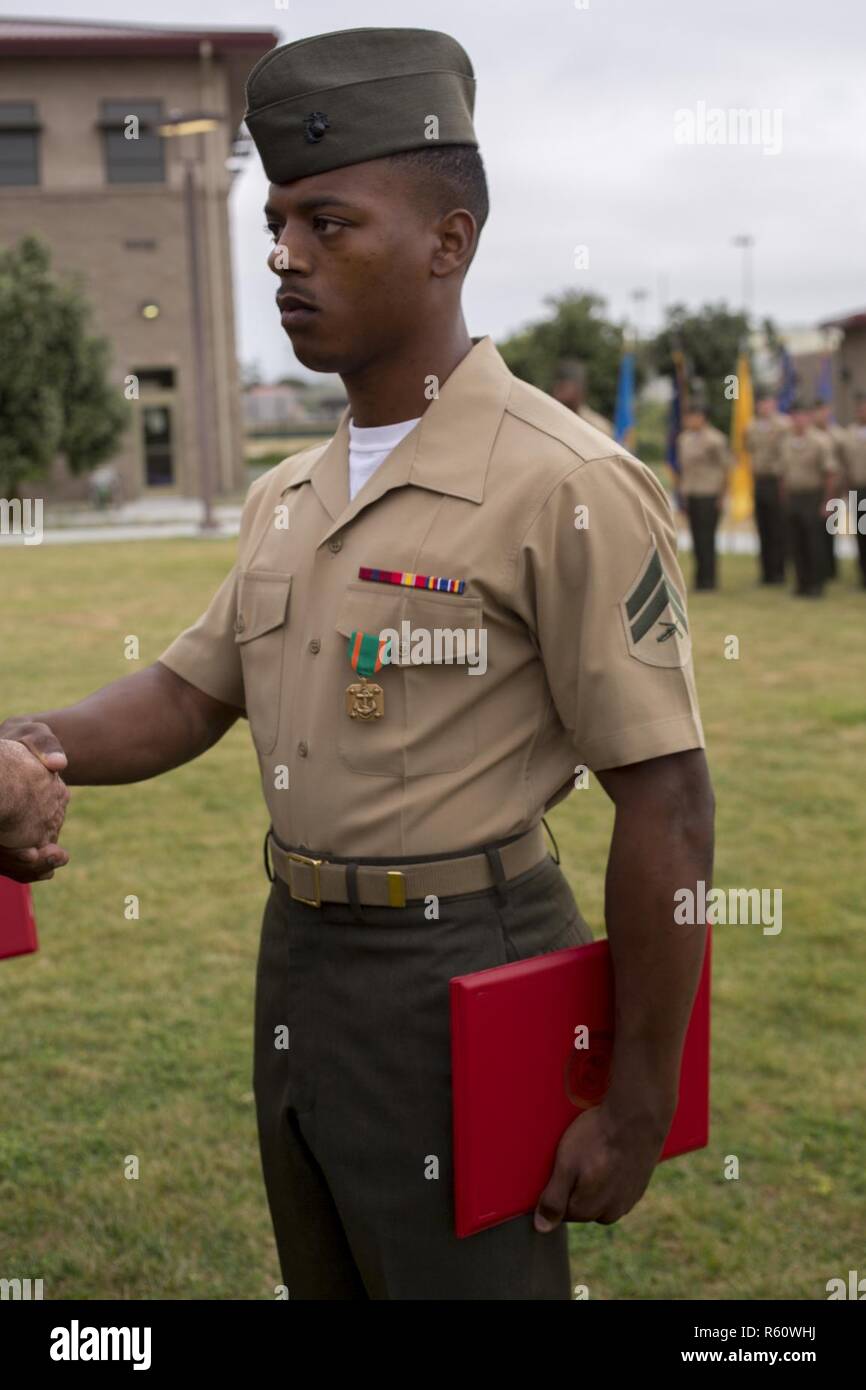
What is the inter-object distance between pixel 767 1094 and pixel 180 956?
2085 millimetres

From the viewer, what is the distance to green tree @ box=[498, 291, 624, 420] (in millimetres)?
32562

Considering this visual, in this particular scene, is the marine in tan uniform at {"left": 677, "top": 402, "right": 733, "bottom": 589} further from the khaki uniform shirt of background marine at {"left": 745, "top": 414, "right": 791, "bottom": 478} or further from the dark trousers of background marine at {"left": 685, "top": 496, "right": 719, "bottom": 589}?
the khaki uniform shirt of background marine at {"left": 745, "top": 414, "right": 791, "bottom": 478}

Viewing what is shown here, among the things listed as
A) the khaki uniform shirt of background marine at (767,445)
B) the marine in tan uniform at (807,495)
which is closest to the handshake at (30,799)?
the marine in tan uniform at (807,495)

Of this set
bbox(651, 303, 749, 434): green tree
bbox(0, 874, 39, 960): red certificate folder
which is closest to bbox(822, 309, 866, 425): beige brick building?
bbox(651, 303, 749, 434): green tree

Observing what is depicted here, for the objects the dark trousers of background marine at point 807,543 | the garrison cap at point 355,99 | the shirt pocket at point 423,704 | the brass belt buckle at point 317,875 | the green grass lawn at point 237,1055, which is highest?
the garrison cap at point 355,99

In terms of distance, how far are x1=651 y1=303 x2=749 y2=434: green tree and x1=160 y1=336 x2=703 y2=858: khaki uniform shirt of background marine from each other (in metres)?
36.5

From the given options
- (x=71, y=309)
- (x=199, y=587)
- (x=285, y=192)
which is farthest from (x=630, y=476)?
(x=71, y=309)

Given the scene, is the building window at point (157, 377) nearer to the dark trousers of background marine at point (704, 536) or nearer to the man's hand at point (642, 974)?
the dark trousers of background marine at point (704, 536)

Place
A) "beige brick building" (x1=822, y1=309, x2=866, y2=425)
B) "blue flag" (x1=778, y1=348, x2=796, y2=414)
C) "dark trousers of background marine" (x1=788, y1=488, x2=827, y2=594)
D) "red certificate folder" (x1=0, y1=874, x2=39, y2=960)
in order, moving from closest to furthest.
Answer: "red certificate folder" (x1=0, y1=874, x2=39, y2=960) < "dark trousers of background marine" (x1=788, y1=488, x2=827, y2=594) < "blue flag" (x1=778, y1=348, x2=796, y2=414) < "beige brick building" (x1=822, y1=309, x2=866, y2=425)

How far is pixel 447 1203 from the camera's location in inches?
74.2

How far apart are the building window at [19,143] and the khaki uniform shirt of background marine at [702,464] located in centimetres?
2063

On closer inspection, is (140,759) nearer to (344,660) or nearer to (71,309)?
(344,660)

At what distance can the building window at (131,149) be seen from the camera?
101 ft

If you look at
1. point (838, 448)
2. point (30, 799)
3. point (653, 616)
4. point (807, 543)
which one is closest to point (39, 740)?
point (30, 799)
